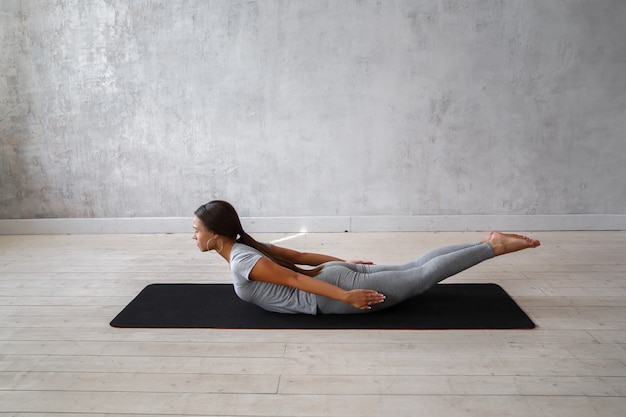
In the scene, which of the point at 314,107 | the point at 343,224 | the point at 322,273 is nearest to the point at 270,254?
the point at 322,273

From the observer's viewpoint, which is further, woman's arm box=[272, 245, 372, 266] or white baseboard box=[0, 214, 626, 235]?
white baseboard box=[0, 214, 626, 235]

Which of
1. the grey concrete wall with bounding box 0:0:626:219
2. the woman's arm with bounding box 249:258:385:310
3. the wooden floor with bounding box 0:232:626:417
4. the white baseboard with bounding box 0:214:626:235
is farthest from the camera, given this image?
the white baseboard with bounding box 0:214:626:235

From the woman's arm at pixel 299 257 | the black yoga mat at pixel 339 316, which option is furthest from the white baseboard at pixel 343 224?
the woman's arm at pixel 299 257

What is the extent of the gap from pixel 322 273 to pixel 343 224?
6.21 ft

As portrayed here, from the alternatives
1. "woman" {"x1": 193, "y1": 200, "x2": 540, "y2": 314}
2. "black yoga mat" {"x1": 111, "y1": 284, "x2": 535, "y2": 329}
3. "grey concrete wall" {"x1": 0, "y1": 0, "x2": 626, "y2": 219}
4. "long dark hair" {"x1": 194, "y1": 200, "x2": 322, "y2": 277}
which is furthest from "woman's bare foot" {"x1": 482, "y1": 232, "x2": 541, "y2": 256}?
"grey concrete wall" {"x1": 0, "y1": 0, "x2": 626, "y2": 219}

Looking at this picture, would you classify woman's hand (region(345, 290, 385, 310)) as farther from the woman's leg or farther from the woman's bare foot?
the woman's bare foot

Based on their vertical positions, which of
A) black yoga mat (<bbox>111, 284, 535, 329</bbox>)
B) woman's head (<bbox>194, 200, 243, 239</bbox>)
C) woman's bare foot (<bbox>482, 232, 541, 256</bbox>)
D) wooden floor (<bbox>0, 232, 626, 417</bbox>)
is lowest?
wooden floor (<bbox>0, 232, 626, 417</bbox>)

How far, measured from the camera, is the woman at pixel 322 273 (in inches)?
103

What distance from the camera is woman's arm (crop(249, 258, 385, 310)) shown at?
2.59 m

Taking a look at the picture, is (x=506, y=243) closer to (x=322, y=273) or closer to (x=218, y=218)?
(x=322, y=273)

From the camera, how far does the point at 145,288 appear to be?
3.29 m

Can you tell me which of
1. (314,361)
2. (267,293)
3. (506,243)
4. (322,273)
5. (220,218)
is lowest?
(314,361)

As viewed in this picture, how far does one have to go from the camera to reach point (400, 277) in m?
2.72

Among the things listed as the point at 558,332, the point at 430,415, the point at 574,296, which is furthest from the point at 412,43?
the point at 430,415
